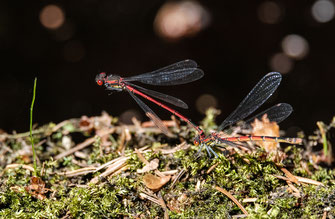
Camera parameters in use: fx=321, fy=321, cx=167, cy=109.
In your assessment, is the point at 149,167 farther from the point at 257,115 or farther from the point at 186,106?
the point at 257,115

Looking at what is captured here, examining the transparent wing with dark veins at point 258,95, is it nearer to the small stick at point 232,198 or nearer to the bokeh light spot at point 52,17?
the small stick at point 232,198

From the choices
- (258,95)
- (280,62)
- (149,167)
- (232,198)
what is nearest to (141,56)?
(280,62)

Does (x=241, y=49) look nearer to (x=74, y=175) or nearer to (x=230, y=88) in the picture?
(x=230, y=88)

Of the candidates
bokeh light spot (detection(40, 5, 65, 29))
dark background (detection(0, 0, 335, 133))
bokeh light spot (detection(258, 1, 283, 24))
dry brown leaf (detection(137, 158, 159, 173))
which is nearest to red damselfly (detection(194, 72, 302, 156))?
dry brown leaf (detection(137, 158, 159, 173))

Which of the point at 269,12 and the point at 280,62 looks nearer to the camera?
the point at 269,12

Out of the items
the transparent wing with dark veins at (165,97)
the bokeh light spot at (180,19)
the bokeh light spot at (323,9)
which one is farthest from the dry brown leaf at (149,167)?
the bokeh light spot at (323,9)

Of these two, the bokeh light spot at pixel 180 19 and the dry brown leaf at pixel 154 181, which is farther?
the bokeh light spot at pixel 180 19
